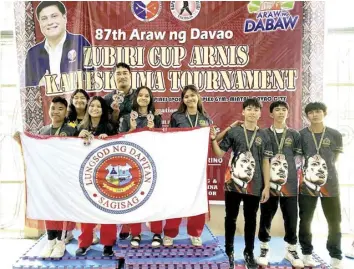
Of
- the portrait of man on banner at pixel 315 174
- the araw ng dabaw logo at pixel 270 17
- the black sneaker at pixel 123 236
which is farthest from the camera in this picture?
the araw ng dabaw logo at pixel 270 17

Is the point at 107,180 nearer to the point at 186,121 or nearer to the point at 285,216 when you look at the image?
the point at 186,121

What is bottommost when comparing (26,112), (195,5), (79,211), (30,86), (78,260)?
(78,260)

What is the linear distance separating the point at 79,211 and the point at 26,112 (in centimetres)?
154

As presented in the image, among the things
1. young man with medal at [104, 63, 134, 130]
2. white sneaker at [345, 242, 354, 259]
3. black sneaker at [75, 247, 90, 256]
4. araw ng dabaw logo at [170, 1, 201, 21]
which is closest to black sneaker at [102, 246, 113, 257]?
black sneaker at [75, 247, 90, 256]

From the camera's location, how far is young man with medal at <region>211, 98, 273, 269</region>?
2896 millimetres

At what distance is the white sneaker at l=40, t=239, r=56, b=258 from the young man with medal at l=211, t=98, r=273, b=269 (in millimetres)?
1471

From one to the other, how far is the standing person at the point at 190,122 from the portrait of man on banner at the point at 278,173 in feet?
2.06

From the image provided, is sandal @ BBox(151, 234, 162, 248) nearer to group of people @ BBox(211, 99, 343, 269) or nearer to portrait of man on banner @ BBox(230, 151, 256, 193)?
group of people @ BBox(211, 99, 343, 269)

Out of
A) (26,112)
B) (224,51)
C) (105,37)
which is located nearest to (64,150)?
(26,112)

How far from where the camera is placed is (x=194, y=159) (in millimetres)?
2980

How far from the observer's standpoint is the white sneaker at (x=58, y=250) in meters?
2.89

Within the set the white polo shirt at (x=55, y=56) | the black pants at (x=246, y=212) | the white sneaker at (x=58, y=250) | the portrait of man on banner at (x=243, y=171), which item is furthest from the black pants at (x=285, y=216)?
the white polo shirt at (x=55, y=56)

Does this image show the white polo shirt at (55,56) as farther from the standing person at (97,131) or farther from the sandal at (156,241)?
the sandal at (156,241)

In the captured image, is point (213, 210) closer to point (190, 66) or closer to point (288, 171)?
point (288, 171)
